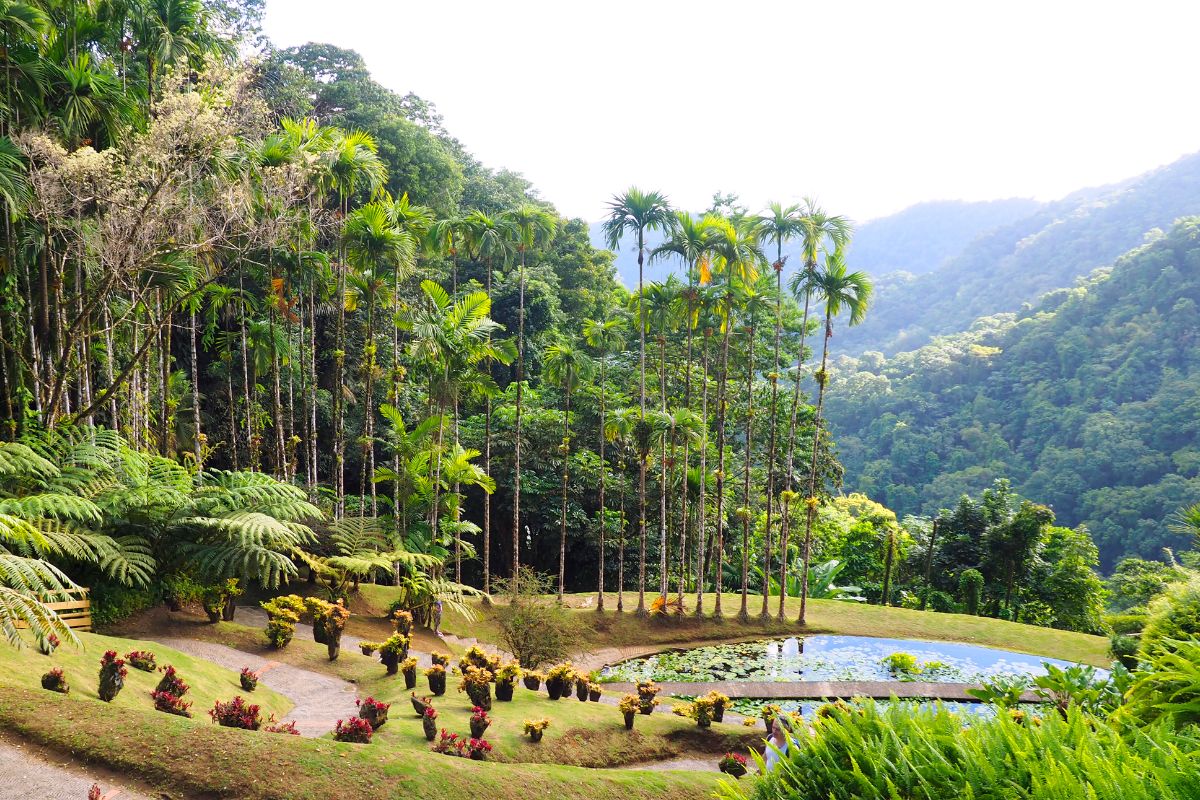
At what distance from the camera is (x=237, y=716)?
762cm

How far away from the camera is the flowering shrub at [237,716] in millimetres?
7605

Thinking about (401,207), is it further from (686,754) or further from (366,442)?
(686,754)

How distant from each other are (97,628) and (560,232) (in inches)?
1092

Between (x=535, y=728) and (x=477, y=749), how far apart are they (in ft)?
3.42

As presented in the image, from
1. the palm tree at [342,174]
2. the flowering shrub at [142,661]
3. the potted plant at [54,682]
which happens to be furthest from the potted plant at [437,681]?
the palm tree at [342,174]

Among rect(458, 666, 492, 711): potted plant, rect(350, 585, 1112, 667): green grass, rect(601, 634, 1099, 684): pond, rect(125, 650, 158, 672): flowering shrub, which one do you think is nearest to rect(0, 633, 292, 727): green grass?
rect(125, 650, 158, 672): flowering shrub

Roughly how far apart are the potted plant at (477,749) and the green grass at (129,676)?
266 cm

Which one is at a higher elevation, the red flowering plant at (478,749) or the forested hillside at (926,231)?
the forested hillside at (926,231)

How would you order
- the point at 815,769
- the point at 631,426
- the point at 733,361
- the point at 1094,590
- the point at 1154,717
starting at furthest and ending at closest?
the point at 733,361 → the point at 1094,590 → the point at 631,426 → the point at 1154,717 → the point at 815,769

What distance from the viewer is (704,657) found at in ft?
60.6

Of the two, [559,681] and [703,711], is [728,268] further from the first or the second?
[703,711]

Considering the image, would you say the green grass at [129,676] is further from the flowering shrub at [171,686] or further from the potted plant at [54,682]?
the flowering shrub at [171,686]

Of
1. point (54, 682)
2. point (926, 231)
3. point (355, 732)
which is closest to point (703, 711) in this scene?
point (355, 732)

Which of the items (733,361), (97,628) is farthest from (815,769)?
(733,361)
